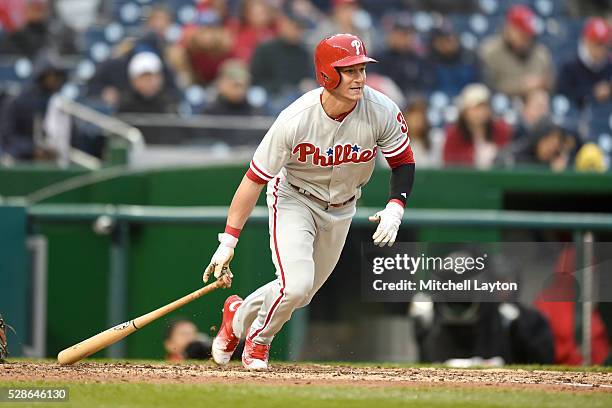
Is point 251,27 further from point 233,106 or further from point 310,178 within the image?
point 310,178

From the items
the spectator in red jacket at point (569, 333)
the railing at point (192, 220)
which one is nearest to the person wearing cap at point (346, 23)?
the railing at point (192, 220)

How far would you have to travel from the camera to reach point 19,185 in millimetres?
11078

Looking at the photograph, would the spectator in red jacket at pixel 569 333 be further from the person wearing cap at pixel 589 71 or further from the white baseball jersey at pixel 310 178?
the person wearing cap at pixel 589 71

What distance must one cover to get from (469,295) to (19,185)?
511cm

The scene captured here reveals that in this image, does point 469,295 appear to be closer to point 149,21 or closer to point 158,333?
point 158,333

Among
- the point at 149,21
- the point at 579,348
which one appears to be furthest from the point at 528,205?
the point at 149,21

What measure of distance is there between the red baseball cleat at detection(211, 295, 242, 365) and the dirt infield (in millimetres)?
65

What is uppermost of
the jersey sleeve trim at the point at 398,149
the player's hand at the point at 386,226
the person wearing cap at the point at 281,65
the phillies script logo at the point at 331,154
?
the person wearing cap at the point at 281,65

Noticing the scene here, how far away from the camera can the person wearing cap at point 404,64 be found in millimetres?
13227

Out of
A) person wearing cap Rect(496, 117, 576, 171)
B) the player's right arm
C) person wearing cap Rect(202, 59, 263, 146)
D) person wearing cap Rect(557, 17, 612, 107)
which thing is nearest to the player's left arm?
the player's right arm

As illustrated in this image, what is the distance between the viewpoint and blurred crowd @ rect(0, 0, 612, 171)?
1134 centimetres

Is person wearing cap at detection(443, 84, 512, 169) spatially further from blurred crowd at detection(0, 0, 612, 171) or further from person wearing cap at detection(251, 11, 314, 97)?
person wearing cap at detection(251, 11, 314, 97)

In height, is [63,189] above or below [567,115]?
below

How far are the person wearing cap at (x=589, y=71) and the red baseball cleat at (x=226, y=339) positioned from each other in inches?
310
